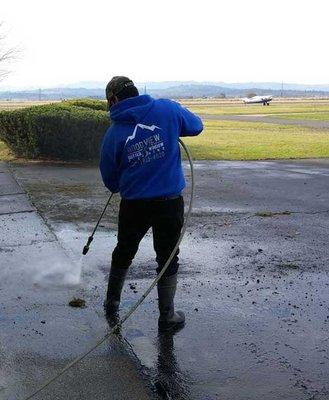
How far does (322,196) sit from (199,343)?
6.71 meters

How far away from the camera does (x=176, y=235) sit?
13.3 ft

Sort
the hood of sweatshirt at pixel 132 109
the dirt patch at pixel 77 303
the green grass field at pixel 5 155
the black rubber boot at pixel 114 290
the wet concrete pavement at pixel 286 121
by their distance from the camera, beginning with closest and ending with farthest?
the hood of sweatshirt at pixel 132 109 < the black rubber boot at pixel 114 290 < the dirt patch at pixel 77 303 < the green grass field at pixel 5 155 < the wet concrete pavement at pixel 286 121

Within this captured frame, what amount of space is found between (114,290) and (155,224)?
29.9 inches

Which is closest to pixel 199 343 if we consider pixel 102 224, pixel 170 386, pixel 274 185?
pixel 170 386

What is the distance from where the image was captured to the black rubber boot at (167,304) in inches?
164

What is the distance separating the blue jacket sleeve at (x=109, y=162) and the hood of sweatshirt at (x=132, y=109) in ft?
0.55

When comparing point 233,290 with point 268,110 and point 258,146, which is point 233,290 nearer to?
point 258,146

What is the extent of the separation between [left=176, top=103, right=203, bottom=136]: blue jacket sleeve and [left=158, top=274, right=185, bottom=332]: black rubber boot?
3.72 ft

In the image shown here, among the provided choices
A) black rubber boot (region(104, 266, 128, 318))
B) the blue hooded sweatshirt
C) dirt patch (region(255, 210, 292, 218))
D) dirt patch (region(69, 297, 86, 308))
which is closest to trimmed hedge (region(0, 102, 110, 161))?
dirt patch (region(255, 210, 292, 218))

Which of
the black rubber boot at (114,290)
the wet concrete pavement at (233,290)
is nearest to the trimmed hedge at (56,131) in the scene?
the wet concrete pavement at (233,290)

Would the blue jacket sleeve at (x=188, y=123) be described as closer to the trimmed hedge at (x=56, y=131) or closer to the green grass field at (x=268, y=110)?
the trimmed hedge at (x=56, y=131)

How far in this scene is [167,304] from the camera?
4.19 meters

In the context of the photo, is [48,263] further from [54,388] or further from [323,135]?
[323,135]

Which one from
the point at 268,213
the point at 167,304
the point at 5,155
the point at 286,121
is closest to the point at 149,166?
the point at 167,304
